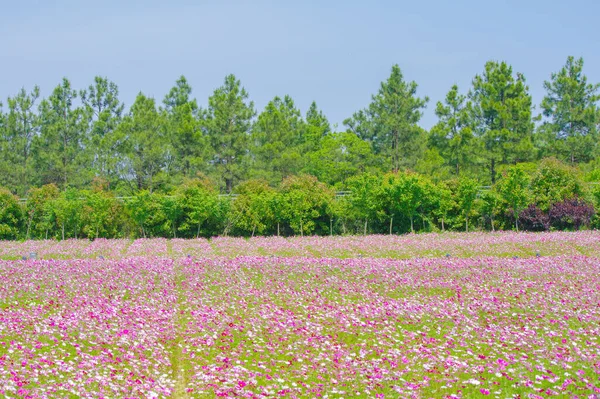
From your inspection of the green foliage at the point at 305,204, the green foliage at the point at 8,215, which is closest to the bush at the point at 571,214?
the green foliage at the point at 305,204

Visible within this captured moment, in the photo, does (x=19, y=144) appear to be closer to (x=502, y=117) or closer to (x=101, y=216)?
(x=101, y=216)

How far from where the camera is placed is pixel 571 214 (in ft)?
127

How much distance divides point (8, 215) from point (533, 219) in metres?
37.8

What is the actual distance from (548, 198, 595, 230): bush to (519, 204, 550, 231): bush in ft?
1.88

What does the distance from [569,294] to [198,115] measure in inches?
2154

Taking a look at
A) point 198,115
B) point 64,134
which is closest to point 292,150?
point 198,115

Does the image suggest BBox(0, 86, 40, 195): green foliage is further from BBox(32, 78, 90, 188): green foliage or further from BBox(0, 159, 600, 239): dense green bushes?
BBox(0, 159, 600, 239): dense green bushes

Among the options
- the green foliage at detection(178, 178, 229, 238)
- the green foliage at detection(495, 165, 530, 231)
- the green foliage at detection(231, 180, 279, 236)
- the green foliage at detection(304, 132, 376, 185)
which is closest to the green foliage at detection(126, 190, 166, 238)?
the green foliage at detection(178, 178, 229, 238)

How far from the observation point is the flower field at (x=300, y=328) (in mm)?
→ 10016

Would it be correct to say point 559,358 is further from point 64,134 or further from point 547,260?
point 64,134

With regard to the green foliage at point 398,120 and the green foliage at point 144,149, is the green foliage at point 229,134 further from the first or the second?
the green foliage at point 398,120

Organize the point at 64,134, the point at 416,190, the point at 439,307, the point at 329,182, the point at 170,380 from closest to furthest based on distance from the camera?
the point at 170,380 → the point at 439,307 → the point at 416,190 → the point at 329,182 → the point at 64,134

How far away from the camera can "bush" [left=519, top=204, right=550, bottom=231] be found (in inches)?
1539

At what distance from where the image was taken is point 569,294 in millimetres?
16812
